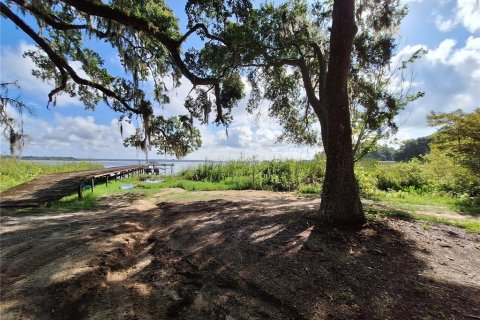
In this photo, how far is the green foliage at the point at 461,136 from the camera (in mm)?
9273

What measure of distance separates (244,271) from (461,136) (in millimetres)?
9709

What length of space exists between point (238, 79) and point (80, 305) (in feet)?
32.4

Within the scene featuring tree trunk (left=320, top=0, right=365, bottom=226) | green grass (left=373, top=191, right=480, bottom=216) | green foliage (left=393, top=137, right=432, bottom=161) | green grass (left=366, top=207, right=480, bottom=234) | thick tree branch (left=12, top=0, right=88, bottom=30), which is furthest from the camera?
green foliage (left=393, top=137, right=432, bottom=161)

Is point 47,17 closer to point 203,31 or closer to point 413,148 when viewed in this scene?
point 203,31

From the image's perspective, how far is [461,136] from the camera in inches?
382

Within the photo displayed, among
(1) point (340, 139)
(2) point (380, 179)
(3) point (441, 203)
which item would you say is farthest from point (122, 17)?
(2) point (380, 179)

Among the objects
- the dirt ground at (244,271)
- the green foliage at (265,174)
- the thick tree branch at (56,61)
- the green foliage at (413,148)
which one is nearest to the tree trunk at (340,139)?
the dirt ground at (244,271)

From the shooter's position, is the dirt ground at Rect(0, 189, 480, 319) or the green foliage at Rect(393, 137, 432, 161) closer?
the dirt ground at Rect(0, 189, 480, 319)

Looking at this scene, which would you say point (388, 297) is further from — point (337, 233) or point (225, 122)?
point (225, 122)

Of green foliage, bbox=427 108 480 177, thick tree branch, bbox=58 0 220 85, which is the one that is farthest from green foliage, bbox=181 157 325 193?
thick tree branch, bbox=58 0 220 85

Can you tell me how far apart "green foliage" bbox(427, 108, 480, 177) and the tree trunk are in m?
6.92

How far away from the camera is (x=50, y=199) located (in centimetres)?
998

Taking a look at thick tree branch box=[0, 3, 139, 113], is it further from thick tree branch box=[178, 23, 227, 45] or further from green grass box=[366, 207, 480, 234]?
green grass box=[366, 207, 480, 234]

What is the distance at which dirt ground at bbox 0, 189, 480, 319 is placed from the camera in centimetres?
302
